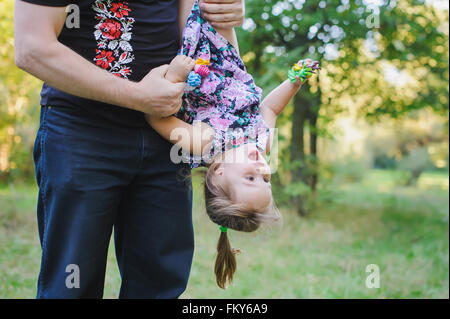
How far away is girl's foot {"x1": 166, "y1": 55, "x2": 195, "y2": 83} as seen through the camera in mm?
1446

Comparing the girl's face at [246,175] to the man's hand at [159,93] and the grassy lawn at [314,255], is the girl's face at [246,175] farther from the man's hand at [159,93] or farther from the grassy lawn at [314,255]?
the man's hand at [159,93]

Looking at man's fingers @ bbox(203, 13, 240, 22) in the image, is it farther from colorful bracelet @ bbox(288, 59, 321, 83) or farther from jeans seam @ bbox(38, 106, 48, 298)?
jeans seam @ bbox(38, 106, 48, 298)

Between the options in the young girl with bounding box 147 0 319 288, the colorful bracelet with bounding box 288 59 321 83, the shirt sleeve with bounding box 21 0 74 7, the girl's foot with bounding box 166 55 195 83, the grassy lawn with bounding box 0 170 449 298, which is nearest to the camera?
the shirt sleeve with bounding box 21 0 74 7

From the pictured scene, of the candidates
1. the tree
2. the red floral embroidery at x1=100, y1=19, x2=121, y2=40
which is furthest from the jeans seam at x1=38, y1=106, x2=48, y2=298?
the tree

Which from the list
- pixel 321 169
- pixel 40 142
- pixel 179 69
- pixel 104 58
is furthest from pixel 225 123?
pixel 321 169

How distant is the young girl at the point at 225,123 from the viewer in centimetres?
155

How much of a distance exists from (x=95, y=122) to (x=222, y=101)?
1.71 ft

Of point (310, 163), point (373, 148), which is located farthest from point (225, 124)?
point (373, 148)

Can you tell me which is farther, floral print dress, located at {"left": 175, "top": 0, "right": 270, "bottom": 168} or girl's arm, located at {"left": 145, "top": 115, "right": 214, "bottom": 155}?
floral print dress, located at {"left": 175, "top": 0, "right": 270, "bottom": 168}

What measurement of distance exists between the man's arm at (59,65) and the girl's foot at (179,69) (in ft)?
0.38

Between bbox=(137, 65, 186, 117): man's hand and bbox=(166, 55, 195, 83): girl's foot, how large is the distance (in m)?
0.03

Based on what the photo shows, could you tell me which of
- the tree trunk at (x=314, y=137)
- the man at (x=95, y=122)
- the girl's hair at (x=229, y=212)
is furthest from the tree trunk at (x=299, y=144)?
the man at (x=95, y=122)

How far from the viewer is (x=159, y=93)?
4.43 ft

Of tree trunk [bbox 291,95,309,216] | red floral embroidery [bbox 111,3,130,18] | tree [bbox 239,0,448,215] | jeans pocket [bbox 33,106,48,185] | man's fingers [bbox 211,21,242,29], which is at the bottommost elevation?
jeans pocket [bbox 33,106,48,185]
